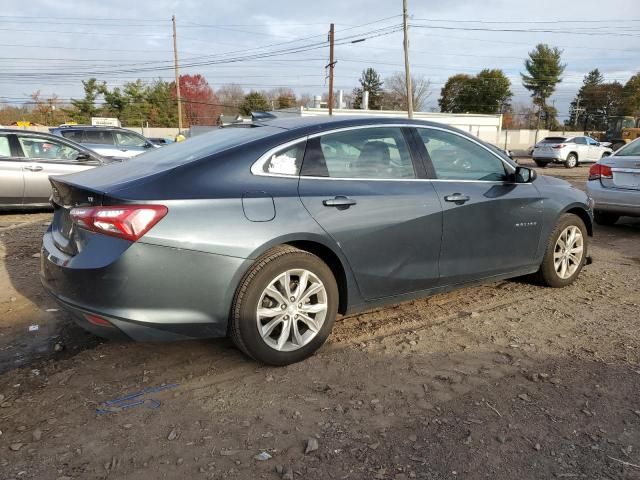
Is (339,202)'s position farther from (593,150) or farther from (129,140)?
(593,150)

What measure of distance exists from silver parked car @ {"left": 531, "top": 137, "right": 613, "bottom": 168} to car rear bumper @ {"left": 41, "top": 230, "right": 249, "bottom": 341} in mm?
25083

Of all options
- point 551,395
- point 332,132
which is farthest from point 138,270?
point 551,395

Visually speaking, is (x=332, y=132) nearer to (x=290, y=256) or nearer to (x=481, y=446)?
(x=290, y=256)

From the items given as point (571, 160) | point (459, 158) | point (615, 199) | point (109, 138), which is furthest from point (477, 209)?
point (571, 160)

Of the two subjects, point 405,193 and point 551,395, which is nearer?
point 551,395

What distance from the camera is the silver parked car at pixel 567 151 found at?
80.7 feet

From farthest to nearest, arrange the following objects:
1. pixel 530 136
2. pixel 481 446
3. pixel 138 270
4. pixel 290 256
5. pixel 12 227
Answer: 1. pixel 530 136
2. pixel 12 227
3. pixel 290 256
4. pixel 138 270
5. pixel 481 446

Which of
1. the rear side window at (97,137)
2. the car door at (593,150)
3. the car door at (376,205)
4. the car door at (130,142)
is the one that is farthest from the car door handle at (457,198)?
the car door at (593,150)

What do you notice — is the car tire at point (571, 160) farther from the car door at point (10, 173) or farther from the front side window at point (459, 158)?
the car door at point (10, 173)

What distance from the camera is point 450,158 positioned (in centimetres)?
405

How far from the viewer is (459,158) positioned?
4117 mm

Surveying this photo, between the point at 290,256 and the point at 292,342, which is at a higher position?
the point at 290,256

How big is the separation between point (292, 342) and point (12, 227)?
20.0 feet

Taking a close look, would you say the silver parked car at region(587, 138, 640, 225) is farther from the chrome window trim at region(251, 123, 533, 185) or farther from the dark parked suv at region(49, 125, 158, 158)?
the dark parked suv at region(49, 125, 158, 158)
